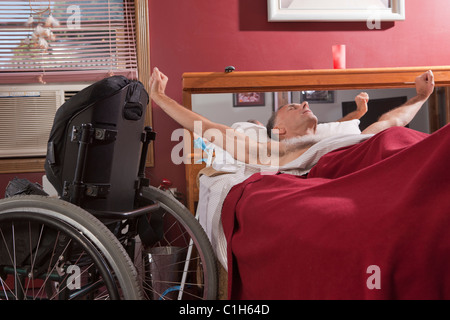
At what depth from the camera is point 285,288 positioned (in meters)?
0.82

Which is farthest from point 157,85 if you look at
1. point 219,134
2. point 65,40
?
point 65,40

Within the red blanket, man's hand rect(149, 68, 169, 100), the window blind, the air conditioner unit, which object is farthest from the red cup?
the air conditioner unit

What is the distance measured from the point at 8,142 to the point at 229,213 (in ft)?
5.47

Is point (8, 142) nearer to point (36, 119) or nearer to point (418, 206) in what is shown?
point (36, 119)

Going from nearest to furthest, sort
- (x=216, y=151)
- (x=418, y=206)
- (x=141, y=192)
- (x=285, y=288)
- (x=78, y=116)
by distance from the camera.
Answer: (x=418, y=206) < (x=285, y=288) < (x=78, y=116) < (x=141, y=192) < (x=216, y=151)

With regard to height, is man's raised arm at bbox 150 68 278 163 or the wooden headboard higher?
the wooden headboard

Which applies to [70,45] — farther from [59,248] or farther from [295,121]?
[59,248]

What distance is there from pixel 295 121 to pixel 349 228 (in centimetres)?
134

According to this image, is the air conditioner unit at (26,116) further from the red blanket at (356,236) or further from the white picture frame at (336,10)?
the red blanket at (356,236)

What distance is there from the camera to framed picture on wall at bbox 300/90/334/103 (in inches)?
87.0

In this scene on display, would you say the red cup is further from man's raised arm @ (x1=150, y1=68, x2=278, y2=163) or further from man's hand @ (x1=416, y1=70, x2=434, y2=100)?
man's raised arm @ (x1=150, y1=68, x2=278, y2=163)

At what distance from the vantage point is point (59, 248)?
40.0 inches

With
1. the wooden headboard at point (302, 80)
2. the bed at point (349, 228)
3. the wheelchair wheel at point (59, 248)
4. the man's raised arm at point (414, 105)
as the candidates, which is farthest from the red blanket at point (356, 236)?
the man's raised arm at point (414, 105)
